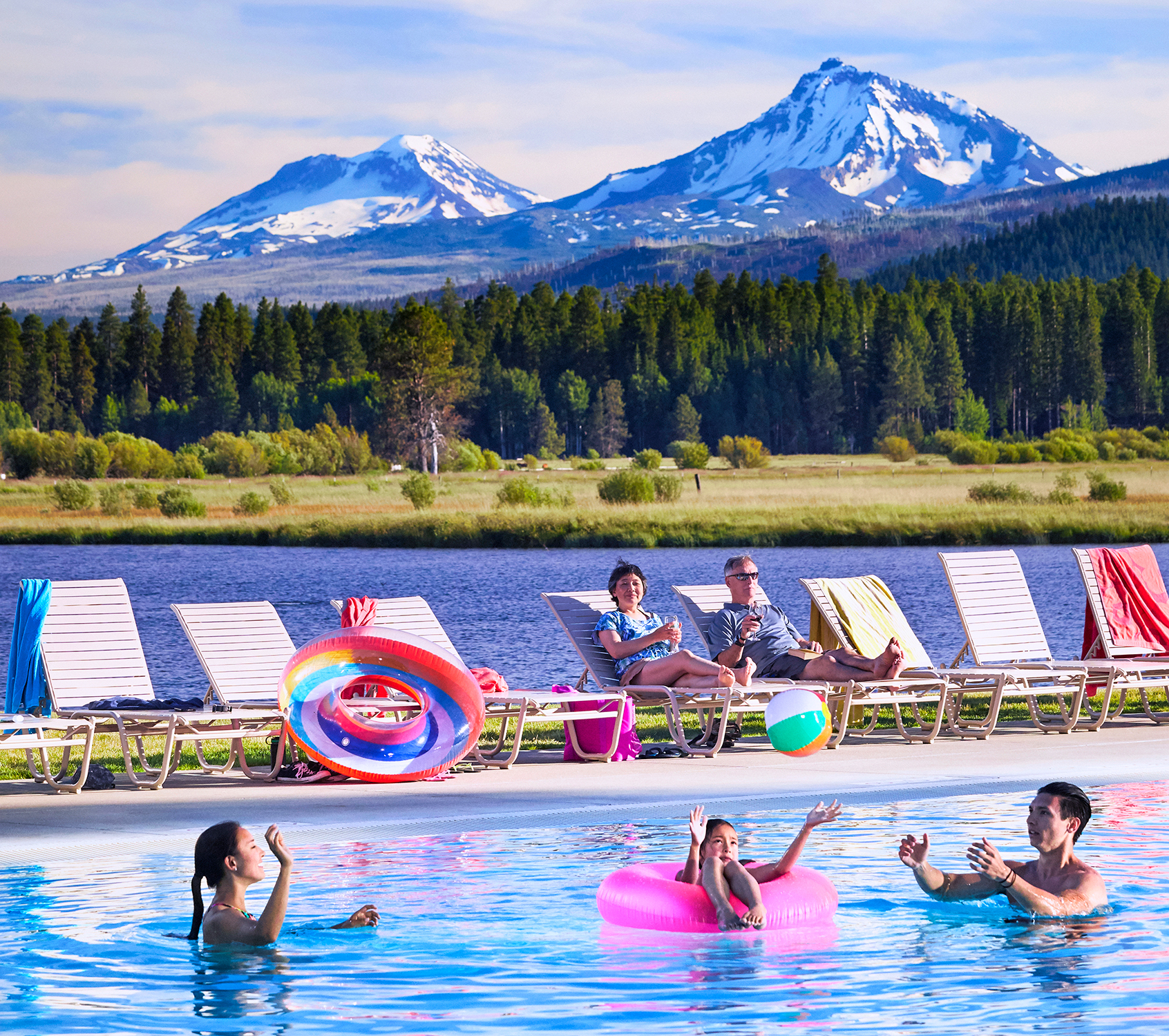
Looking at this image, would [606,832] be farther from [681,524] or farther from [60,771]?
[681,524]

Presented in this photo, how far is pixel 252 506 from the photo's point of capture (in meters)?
54.2

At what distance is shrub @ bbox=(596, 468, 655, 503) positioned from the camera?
2069 inches

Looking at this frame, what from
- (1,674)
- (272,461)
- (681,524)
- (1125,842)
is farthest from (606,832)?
(272,461)

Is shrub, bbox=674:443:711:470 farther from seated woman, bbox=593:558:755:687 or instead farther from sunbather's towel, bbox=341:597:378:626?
sunbather's towel, bbox=341:597:378:626

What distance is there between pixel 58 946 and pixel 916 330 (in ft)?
363

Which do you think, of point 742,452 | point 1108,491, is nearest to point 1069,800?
point 1108,491

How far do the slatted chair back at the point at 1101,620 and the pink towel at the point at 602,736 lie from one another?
3.38 meters

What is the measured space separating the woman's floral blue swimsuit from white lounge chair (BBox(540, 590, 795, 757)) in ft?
0.25

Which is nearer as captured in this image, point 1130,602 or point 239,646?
point 239,646

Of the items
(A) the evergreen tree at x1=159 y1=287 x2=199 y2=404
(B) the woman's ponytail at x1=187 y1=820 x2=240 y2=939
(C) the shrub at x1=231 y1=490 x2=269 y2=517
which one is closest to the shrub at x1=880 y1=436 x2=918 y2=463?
(A) the evergreen tree at x1=159 y1=287 x2=199 y2=404

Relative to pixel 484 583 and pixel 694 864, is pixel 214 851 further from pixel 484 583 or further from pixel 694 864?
pixel 484 583

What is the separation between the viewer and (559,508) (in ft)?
165

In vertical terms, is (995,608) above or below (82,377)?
below

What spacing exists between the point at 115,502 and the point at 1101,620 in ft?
163
